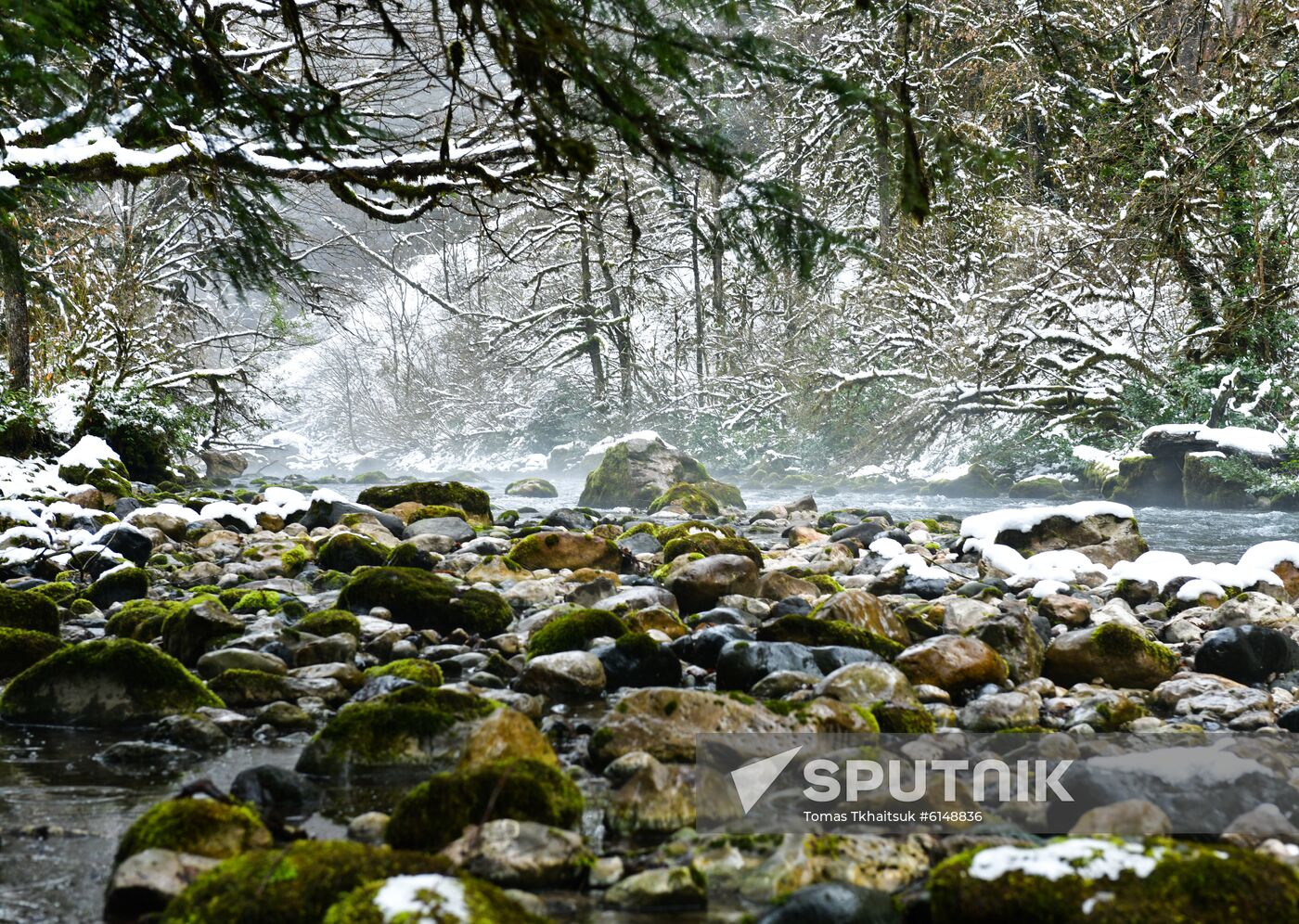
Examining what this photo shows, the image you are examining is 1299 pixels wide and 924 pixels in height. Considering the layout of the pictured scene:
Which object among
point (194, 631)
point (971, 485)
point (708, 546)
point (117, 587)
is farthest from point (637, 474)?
point (194, 631)

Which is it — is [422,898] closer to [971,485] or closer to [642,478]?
[642,478]

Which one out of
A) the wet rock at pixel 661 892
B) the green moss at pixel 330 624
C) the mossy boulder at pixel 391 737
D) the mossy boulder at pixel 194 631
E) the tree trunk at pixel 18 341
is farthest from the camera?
the tree trunk at pixel 18 341

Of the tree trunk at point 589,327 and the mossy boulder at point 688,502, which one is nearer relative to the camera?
the mossy boulder at point 688,502

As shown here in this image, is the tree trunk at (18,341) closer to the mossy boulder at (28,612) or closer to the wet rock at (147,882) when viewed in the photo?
the mossy boulder at (28,612)

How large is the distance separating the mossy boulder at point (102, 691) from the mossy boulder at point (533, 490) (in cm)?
1341

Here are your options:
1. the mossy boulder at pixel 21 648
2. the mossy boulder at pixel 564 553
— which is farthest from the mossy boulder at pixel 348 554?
the mossy boulder at pixel 21 648

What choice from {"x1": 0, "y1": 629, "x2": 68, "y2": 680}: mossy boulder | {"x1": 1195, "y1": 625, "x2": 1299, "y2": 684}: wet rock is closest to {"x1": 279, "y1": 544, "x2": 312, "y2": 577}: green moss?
{"x1": 0, "y1": 629, "x2": 68, "y2": 680}: mossy boulder

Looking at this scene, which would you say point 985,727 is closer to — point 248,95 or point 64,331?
point 248,95

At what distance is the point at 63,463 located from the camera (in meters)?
9.63

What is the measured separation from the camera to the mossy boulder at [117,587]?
15.5 ft

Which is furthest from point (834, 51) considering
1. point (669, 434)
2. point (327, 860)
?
point (327, 860)

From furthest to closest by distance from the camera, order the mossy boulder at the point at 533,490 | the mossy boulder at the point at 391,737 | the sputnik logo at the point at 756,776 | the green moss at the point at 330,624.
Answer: the mossy boulder at the point at 533,490
the green moss at the point at 330,624
the mossy boulder at the point at 391,737
the sputnik logo at the point at 756,776

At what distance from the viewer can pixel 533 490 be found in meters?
16.7

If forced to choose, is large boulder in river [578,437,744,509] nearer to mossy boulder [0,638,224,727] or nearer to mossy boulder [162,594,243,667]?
mossy boulder [162,594,243,667]
